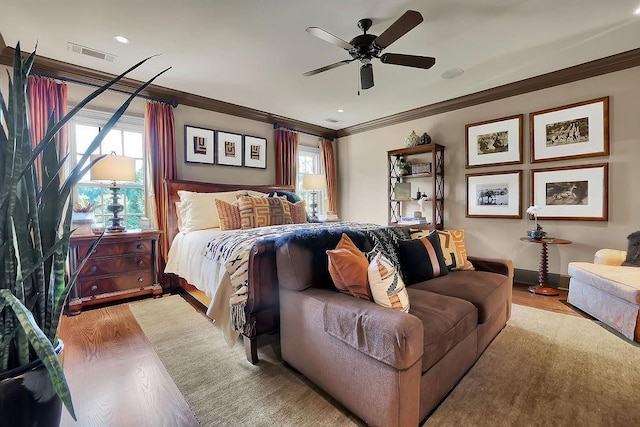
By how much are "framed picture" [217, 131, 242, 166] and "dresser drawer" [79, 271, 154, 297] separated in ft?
6.28

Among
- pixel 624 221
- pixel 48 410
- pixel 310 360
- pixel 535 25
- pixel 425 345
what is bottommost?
→ pixel 310 360

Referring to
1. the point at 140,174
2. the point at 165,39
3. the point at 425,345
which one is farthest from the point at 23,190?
the point at 140,174

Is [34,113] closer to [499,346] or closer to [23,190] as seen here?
[23,190]

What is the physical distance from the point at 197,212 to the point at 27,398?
2894 mm

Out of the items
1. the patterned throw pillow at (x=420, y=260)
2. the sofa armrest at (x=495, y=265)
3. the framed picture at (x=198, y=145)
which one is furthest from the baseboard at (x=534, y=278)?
the framed picture at (x=198, y=145)

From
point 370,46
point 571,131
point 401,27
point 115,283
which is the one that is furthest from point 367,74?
point 115,283

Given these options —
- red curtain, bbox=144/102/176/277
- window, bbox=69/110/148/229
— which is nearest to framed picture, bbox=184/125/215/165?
red curtain, bbox=144/102/176/277

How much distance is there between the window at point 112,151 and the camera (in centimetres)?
343

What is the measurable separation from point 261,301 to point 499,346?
1.84 meters

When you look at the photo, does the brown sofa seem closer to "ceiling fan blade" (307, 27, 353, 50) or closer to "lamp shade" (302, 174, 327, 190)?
"ceiling fan blade" (307, 27, 353, 50)

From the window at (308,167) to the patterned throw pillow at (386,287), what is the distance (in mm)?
4185

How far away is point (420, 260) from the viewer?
→ 7.77 ft

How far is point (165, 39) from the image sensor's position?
271 centimetres

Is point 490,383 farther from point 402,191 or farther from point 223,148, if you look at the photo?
point 223,148
